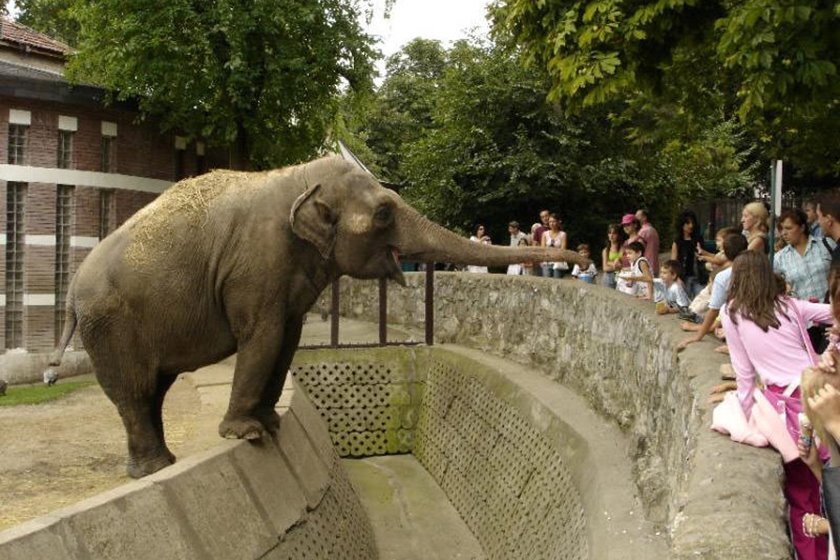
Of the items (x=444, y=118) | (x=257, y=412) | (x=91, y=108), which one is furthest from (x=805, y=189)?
(x=257, y=412)

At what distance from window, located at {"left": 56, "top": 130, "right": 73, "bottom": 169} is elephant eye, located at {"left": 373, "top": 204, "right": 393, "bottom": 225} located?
331 inches

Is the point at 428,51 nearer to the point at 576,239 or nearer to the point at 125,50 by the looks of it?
the point at 576,239

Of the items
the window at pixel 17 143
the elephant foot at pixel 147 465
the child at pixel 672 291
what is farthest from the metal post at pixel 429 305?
the elephant foot at pixel 147 465

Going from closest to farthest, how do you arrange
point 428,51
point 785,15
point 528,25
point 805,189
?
point 785,15 → point 528,25 → point 805,189 → point 428,51

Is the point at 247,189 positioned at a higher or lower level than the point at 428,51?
lower

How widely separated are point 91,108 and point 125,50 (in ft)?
3.17

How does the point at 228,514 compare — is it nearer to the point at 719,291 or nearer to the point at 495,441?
the point at 719,291

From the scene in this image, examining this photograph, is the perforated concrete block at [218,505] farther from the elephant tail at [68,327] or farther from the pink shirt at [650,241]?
the pink shirt at [650,241]

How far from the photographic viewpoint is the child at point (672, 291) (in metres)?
8.28

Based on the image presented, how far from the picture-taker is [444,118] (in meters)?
23.3

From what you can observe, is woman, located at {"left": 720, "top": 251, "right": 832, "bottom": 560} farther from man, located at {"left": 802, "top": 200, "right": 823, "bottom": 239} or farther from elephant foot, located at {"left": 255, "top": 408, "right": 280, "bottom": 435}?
elephant foot, located at {"left": 255, "top": 408, "right": 280, "bottom": 435}

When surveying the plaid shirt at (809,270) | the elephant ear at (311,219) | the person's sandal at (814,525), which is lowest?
the person's sandal at (814,525)

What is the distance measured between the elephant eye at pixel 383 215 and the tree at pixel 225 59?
27.7ft

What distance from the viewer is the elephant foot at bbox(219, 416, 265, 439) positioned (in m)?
6.78
